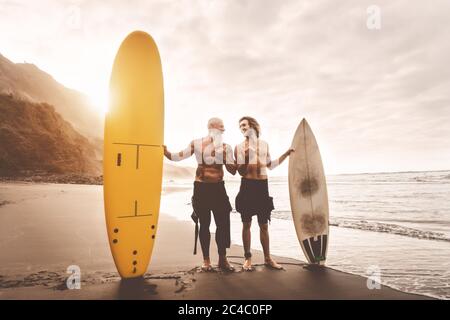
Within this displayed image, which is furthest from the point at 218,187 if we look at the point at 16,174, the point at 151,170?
the point at 16,174

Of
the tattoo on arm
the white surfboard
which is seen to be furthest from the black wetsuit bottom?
the white surfboard

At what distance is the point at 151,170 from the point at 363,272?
3.08 m

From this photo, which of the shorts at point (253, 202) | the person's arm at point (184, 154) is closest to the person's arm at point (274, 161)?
the shorts at point (253, 202)

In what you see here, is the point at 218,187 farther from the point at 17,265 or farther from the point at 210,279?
the point at 17,265

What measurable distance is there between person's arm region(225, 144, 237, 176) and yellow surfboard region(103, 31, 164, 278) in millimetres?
880

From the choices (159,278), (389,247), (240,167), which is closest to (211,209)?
(240,167)

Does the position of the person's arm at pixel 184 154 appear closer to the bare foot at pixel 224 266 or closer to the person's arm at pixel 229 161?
the person's arm at pixel 229 161

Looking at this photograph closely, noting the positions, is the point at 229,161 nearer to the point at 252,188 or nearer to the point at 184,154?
the point at 252,188

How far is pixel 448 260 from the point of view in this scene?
4.80m

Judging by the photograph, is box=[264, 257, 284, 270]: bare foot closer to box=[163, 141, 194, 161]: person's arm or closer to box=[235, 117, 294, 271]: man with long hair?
box=[235, 117, 294, 271]: man with long hair

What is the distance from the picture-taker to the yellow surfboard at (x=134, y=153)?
377 cm

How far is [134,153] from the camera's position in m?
3.93

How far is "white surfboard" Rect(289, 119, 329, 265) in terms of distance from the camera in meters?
4.42
